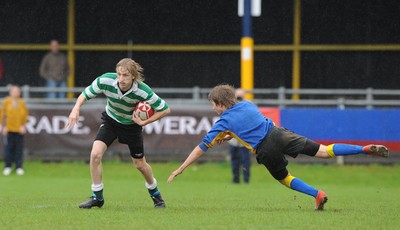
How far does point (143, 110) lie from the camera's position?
11.0m

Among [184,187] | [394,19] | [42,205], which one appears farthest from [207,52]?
[42,205]

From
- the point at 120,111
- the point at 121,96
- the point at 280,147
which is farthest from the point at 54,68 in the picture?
the point at 280,147

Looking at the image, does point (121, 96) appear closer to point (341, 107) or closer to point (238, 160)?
point (238, 160)

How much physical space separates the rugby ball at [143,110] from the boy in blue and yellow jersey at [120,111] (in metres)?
0.04

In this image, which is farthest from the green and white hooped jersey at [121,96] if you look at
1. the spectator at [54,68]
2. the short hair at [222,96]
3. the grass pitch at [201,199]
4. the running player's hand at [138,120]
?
the spectator at [54,68]

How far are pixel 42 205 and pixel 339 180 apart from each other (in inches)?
350

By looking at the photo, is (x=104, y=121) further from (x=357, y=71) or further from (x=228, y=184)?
(x=357, y=71)

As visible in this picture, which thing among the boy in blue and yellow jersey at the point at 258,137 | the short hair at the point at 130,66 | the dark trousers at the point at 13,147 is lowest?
the dark trousers at the point at 13,147

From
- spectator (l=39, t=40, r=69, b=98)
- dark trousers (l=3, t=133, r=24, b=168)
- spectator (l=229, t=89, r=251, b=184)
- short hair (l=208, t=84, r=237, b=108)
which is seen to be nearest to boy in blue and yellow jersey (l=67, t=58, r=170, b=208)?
short hair (l=208, t=84, r=237, b=108)

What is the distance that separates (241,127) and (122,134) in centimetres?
148

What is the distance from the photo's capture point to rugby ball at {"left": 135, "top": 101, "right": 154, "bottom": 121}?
36.0 ft

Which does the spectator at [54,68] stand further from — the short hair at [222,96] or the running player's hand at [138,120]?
the short hair at [222,96]

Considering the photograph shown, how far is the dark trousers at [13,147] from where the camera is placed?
63.8 feet

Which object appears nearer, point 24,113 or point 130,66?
point 130,66
